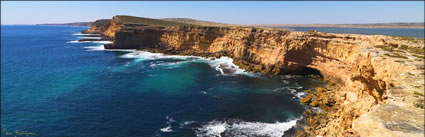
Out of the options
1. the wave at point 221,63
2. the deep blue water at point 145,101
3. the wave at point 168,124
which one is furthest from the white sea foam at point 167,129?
the wave at point 221,63

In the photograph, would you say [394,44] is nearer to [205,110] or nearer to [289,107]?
[289,107]

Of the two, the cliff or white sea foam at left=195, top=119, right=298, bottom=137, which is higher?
the cliff

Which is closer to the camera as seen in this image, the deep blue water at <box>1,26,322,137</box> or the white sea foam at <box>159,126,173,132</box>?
the white sea foam at <box>159,126,173,132</box>

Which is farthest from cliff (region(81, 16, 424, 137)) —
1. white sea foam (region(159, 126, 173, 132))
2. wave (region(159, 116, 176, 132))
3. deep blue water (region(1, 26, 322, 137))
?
wave (region(159, 116, 176, 132))

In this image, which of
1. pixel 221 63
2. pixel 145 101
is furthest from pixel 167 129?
pixel 221 63

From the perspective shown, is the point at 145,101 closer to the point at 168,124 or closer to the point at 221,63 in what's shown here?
the point at 168,124

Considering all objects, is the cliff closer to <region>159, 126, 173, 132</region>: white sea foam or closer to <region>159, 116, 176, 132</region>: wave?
<region>159, 126, 173, 132</region>: white sea foam

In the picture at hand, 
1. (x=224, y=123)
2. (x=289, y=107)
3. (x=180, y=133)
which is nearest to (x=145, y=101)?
(x=180, y=133)
